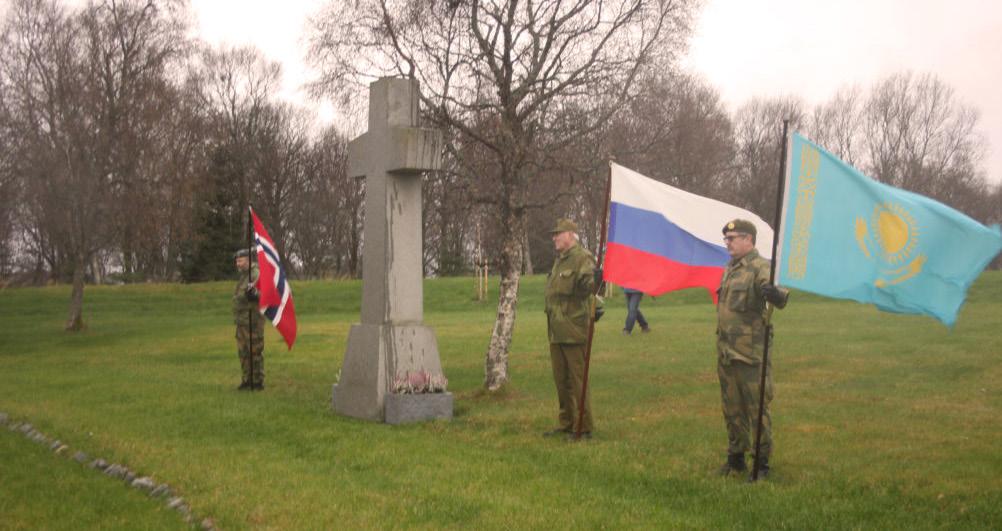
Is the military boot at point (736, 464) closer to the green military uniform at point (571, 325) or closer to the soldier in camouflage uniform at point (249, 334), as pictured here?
the green military uniform at point (571, 325)

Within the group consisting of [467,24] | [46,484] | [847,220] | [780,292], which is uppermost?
[467,24]

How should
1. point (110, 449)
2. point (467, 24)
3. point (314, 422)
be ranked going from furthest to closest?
point (467, 24), point (314, 422), point (110, 449)

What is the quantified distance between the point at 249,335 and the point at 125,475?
6097mm

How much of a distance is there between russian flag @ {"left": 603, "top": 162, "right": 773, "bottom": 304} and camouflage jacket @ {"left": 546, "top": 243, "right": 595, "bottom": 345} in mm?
537

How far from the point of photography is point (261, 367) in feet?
48.4

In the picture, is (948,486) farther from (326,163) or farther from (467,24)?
(326,163)

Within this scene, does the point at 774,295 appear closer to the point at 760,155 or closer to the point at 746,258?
the point at 746,258

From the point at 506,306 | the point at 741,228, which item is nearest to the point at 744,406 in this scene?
the point at 741,228

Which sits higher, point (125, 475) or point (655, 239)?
point (655, 239)

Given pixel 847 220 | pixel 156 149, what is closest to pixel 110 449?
pixel 847 220

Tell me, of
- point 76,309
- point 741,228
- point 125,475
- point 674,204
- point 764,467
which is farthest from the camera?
point 76,309

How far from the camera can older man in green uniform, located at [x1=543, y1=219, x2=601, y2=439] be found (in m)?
10.0

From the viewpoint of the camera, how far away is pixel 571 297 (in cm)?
1015

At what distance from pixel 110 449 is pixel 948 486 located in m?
7.74
